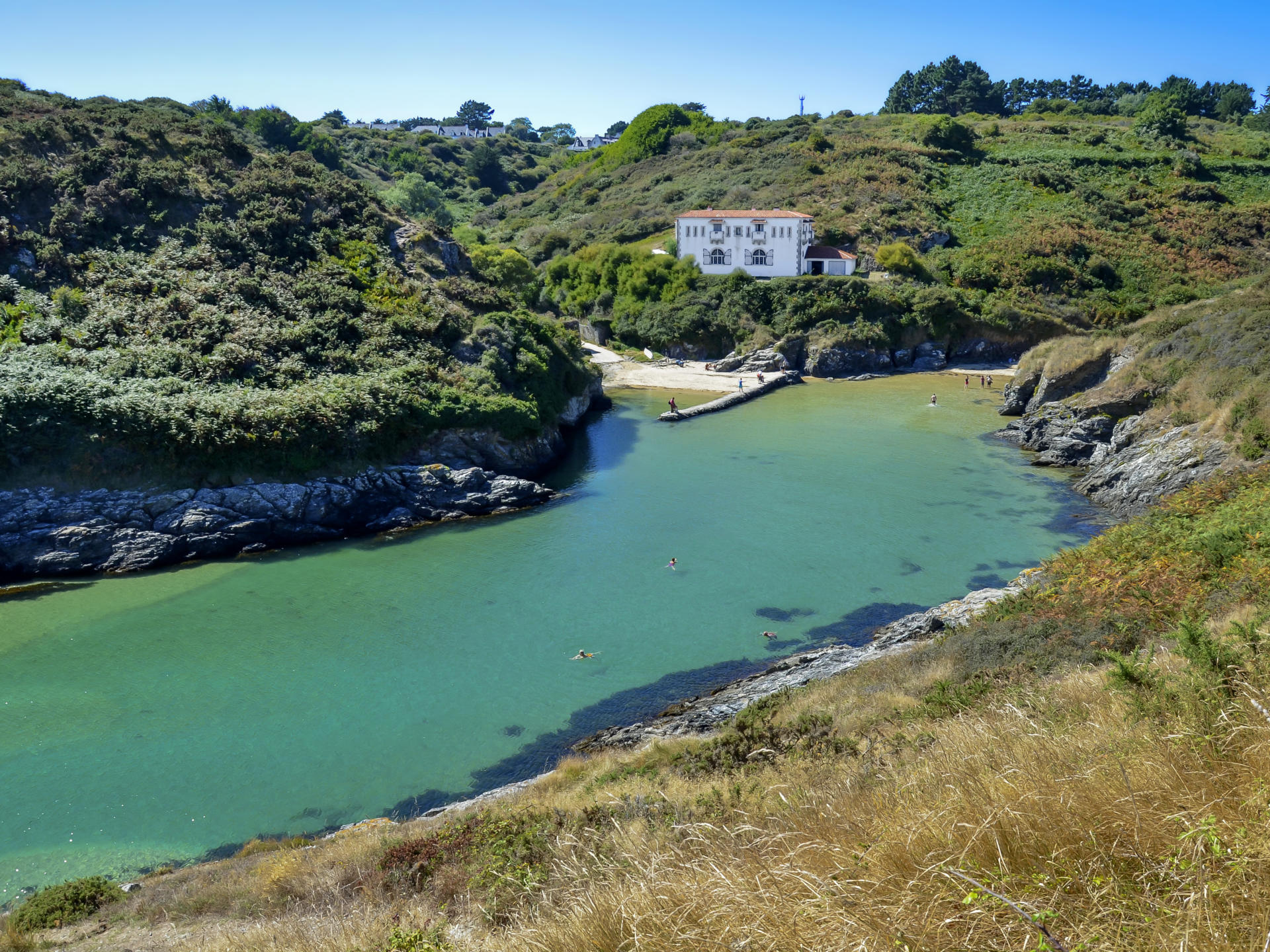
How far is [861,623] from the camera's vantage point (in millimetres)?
22188

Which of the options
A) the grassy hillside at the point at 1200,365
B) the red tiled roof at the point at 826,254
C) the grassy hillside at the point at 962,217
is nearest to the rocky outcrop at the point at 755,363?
the grassy hillside at the point at 962,217

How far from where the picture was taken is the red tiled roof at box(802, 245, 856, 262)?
230ft

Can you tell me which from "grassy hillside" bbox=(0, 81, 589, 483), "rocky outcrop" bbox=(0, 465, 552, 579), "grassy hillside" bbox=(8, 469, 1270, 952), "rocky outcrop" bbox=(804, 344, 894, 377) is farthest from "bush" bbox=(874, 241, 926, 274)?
"grassy hillside" bbox=(8, 469, 1270, 952)

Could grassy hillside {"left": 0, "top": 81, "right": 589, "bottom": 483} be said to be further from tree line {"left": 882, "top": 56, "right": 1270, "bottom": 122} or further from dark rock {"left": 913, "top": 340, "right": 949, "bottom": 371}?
tree line {"left": 882, "top": 56, "right": 1270, "bottom": 122}

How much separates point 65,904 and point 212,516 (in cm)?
1890

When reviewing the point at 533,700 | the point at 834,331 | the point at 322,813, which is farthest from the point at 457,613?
the point at 834,331

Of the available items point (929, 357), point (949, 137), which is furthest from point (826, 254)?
point (949, 137)

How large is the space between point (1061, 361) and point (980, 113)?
348 feet

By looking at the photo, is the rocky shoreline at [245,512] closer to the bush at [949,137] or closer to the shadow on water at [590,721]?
the shadow on water at [590,721]

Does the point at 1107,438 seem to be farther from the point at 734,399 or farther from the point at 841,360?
the point at 841,360

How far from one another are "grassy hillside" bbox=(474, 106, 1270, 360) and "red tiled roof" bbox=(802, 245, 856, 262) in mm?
3767

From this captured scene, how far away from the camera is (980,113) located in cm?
12569

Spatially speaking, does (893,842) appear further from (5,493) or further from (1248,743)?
(5,493)

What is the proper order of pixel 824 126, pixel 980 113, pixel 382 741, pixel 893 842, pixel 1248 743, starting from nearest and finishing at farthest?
pixel 893 842, pixel 1248 743, pixel 382 741, pixel 824 126, pixel 980 113
